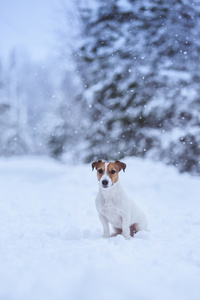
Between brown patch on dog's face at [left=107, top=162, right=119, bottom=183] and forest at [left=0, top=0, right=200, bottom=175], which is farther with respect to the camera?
forest at [left=0, top=0, right=200, bottom=175]

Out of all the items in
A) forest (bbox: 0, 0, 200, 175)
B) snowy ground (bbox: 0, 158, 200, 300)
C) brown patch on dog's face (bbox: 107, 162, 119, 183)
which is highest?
forest (bbox: 0, 0, 200, 175)

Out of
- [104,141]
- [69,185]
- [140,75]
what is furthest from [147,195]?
[140,75]

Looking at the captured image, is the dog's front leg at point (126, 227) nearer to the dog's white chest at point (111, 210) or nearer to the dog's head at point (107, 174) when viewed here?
the dog's white chest at point (111, 210)

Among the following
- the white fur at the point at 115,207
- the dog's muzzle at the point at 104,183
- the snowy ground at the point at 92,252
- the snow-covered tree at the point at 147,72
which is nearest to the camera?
the snowy ground at the point at 92,252

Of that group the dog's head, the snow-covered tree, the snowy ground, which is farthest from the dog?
the snow-covered tree

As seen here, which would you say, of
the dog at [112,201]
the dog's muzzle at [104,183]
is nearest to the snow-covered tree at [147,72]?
the dog at [112,201]

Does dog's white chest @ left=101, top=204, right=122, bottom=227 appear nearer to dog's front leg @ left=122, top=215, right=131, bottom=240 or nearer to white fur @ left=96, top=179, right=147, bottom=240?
white fur @ left=96, top=179, right=147, bottom=240

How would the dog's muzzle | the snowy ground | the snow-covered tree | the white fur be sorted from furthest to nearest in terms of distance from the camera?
the snow-covered tree → the white fur → the dog's muzzle → the snowy ground

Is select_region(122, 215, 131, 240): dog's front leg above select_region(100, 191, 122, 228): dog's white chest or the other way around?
the other way around

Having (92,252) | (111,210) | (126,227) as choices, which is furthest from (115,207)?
(92,252)

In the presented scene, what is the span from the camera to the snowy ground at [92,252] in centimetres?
204

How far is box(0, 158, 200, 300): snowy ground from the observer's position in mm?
2041

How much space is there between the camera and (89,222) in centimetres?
523

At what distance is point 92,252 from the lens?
2900 mm
